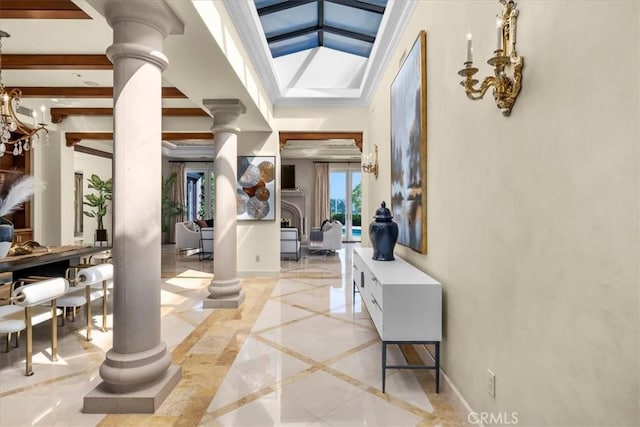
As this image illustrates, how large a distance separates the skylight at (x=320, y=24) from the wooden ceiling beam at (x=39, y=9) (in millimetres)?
1816

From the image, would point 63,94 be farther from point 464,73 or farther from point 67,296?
point 464,73

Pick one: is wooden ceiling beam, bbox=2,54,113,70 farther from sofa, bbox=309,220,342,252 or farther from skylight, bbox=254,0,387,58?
sofa, bbox=309,220,342,252

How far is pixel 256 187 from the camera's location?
6.35 meters

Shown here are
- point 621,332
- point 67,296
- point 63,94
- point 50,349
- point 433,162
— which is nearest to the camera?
point 621,332

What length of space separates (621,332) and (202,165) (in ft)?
39.8

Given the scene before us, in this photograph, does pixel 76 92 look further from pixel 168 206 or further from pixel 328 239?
pixel 168 206

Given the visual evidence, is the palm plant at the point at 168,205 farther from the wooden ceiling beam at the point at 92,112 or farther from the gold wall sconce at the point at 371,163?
the gold wall sconce at the point at 371,163

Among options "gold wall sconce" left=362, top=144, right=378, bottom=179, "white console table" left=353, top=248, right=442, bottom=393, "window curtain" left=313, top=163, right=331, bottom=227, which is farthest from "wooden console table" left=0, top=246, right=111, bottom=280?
"window curtain" left=313, top=163, right=331, bottom=227

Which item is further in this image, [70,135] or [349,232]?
[349,232]

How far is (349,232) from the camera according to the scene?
480 inches

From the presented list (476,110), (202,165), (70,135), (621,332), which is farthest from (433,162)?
(202,165)

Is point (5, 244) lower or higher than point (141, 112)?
lower

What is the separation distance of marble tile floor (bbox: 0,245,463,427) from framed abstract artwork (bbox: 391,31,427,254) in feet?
3.59

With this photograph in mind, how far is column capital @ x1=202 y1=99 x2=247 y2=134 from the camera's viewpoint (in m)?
4.30
